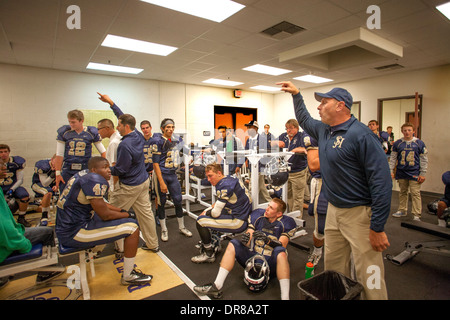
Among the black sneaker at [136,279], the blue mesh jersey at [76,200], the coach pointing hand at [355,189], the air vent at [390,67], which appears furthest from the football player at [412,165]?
the blue mesh jersey at [76,200]

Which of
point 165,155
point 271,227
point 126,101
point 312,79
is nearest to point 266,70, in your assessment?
point 312,79

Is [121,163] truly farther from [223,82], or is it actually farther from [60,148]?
[223,82]

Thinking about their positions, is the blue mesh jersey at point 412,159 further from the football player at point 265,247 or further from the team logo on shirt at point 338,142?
the team logo on shirt at point 338,142

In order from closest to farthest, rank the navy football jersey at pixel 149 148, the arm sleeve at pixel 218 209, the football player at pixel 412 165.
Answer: the arm sleeve at pixel 218 209, the navy football jersey at pixel 149 148, the football player at pixel 412 165

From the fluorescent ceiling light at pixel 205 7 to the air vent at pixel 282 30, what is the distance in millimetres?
869

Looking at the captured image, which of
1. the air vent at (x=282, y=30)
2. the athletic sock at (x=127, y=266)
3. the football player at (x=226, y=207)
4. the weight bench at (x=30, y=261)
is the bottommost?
the athletic sock at (x=127, y=266)

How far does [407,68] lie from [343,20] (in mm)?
4192

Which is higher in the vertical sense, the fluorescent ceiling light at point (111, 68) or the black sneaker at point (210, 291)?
the fluorescent ceiling light at point (111, 68)

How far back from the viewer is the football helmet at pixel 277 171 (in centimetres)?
310

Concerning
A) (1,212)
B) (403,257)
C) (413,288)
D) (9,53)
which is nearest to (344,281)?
(413,288)

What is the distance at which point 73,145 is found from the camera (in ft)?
11.5

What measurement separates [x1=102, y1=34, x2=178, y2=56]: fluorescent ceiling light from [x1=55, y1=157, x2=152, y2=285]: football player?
9.71ft

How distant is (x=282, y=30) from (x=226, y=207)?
3.06 m

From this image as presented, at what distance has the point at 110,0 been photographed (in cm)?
295
